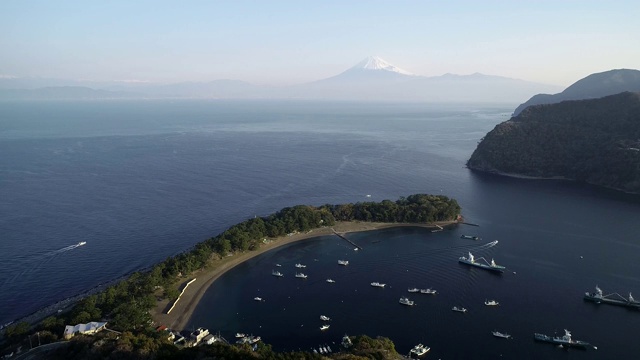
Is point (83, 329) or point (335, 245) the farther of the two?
point (335, 245)

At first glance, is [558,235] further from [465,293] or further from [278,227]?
[278,227]

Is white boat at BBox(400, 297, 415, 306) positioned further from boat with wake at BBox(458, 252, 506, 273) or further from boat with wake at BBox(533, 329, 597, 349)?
boat with wake at BBox(458, 252, 506, 273)

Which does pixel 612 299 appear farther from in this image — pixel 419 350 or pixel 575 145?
pixel 575 145

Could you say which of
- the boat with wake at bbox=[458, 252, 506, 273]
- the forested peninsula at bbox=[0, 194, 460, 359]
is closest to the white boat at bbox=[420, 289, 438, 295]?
the boat with wake at bbox=[458, 252, 506, 273]

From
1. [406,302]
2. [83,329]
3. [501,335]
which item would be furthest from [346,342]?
[83,329]

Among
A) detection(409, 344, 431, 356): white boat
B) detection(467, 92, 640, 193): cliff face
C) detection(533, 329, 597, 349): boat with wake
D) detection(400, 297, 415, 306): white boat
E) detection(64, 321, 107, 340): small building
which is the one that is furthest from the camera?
detection(467, 92, 640, 193): cliff face

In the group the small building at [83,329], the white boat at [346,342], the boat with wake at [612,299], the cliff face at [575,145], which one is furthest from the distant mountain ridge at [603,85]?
the small building at [83,329]
